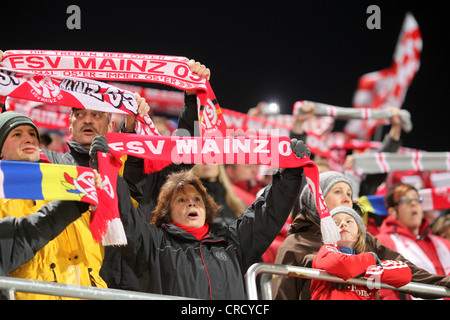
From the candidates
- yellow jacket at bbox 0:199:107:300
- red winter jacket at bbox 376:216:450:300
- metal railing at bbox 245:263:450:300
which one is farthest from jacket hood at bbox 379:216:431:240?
yellow jacket at bbox 0:199:107:300

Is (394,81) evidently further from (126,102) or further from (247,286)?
(247,286)

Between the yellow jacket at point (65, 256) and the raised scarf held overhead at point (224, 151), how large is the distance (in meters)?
0.47

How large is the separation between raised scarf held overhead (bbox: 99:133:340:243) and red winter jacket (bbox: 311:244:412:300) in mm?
→ 262

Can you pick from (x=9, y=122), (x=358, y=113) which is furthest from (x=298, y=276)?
(x=358, y=113)

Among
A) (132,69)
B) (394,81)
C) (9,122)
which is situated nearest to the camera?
(9,122)

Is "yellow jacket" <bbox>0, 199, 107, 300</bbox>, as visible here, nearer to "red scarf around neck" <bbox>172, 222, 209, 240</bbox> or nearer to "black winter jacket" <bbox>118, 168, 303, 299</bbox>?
"black winter jacket" <bbox>118, 168, 303, 299</bbox>

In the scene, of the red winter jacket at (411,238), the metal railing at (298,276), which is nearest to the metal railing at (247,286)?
the metal railing at (298,276)

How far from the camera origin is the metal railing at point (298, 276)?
301cm

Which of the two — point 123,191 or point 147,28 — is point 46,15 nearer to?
point 147,28

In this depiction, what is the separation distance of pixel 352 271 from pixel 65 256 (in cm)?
139

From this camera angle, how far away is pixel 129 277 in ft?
11.1

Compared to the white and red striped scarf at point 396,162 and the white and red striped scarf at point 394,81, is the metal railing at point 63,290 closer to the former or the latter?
the white and red striped scarf at point 396,162

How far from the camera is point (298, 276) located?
321cm

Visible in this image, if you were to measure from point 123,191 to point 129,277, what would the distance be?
45 cm
